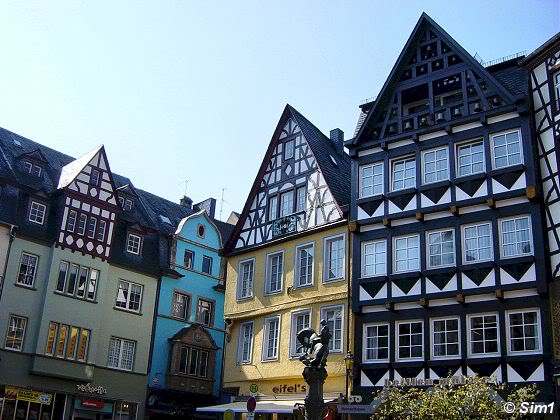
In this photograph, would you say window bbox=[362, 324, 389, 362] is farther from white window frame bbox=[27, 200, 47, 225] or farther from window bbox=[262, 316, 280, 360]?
white window frame bbox=[27, 200, 47, 225]

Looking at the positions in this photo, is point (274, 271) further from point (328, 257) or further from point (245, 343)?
point (245, 343)

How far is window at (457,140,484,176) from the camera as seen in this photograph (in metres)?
23.9

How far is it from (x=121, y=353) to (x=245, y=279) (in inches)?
422

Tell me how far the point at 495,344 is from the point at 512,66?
10.2 metres

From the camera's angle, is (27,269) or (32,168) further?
(32,168)

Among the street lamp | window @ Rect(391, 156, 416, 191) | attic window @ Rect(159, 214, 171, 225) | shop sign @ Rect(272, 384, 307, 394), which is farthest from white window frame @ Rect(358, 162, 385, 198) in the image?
attic window @ Rect(159, 214, 171, 225)

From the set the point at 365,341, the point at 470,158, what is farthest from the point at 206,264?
the point at 470,158

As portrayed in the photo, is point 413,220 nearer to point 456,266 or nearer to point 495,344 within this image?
point 456,266

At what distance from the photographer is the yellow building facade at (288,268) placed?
26.7 meters

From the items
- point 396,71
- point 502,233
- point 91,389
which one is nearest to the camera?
point 502,233

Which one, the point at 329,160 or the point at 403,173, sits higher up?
the point at 329,160

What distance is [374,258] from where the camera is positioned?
1011 inches

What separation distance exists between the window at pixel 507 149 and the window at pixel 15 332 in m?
22.9

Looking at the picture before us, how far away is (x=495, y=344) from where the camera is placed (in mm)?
21641
